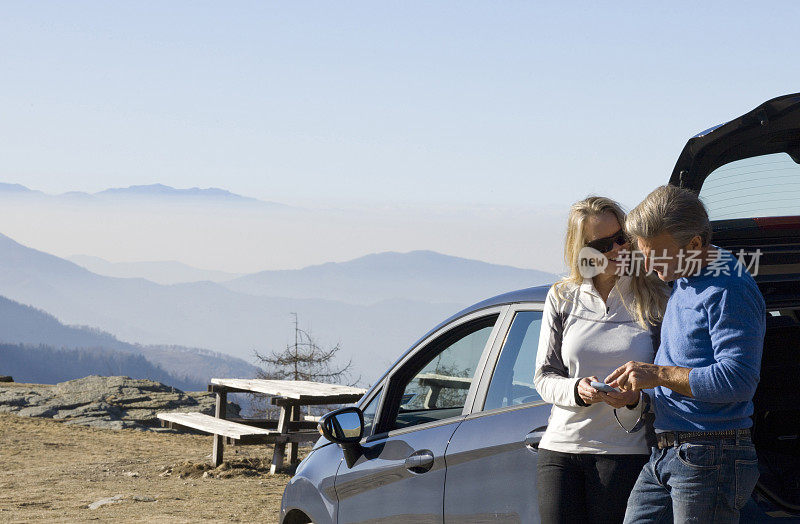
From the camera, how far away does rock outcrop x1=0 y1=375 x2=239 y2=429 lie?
58.7 ft

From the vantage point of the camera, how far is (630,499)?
2.81 metres

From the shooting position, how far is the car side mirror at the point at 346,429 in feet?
13.7

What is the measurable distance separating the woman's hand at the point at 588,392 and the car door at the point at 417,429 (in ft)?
2.30

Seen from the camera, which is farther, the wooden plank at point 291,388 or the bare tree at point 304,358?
the bare tree at point 304,358

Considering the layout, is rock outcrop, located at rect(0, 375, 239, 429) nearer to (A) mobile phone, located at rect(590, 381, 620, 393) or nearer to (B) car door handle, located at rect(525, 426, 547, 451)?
(B) car door handle, located at rect(525, 426, 547, 451)

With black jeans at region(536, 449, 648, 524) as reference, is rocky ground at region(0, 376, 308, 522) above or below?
below

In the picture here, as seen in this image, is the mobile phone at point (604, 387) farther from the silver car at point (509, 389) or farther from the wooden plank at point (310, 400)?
the wooden plank at point (310, 400)

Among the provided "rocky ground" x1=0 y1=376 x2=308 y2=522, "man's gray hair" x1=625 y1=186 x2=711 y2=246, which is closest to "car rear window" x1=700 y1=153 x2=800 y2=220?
"man's gray hair" x1=625 y1=186 x2=711 y2=246

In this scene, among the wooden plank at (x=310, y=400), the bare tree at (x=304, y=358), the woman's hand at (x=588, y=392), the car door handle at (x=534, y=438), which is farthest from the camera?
the bare tree at (x=304, y=358)

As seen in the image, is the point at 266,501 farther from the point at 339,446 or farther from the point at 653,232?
the point at 653,232

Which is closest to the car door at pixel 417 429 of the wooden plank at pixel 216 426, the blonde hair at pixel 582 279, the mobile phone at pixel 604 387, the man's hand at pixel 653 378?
the blonde hair at pixel 582 279

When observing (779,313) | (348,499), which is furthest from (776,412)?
(348,499)

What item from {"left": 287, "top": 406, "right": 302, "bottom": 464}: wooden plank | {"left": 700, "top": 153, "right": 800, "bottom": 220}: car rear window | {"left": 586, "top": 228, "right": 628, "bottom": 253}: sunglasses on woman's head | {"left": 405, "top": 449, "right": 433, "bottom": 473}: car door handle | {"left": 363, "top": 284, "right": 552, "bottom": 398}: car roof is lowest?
{"left": 287, "top": 406, "right": 302, "bottom": 464}: wooden plank

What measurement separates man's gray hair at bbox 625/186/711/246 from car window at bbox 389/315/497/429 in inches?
41.6
